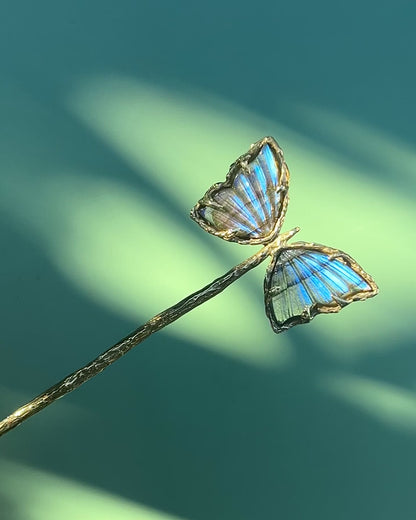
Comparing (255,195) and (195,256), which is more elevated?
(195,256)

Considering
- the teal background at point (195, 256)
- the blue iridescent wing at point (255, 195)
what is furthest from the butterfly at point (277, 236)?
the teal background at point (195, 256)

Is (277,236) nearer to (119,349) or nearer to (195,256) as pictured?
(119,349)

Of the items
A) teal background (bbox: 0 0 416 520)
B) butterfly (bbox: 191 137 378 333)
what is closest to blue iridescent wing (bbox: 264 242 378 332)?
butterfly (bbox: 191 137 378 333)

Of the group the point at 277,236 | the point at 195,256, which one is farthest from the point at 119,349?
the point at 195,256

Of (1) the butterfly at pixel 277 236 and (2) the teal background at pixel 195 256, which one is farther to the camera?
(2) the teal background at pixel 195 256

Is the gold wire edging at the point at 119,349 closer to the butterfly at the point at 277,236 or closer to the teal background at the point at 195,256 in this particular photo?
the butterfly at the point at 277,236

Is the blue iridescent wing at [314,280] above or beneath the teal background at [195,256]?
beneath

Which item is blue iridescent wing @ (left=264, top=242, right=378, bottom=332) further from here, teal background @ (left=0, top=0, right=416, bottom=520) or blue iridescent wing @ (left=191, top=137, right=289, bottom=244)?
teal background @ (left=0, top=0, right=416, bottom=520)

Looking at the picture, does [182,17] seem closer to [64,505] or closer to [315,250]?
[315,250]
